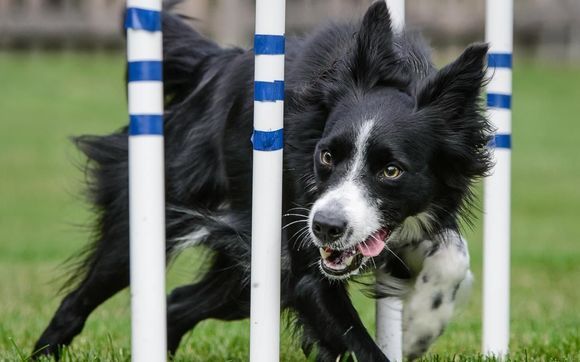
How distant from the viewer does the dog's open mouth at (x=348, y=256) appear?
377 cm

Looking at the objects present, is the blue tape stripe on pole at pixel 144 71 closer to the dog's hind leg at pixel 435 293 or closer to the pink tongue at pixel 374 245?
the pink tongue at pixel 374 245

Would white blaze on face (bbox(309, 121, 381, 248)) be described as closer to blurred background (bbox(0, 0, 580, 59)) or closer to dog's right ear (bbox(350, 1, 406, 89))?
dog's right ear (bbox(350, 1, 406, 89))

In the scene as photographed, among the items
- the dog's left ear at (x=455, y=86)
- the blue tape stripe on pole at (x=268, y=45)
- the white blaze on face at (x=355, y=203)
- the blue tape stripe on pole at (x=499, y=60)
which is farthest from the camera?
the blue tape stripe on pole at (x=499, y=60)

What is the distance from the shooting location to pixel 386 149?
3805 mm

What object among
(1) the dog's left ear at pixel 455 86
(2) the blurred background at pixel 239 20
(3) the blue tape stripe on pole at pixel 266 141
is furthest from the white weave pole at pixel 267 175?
(2) the blurred background at pixel 239 20

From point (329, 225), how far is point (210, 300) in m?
1.58

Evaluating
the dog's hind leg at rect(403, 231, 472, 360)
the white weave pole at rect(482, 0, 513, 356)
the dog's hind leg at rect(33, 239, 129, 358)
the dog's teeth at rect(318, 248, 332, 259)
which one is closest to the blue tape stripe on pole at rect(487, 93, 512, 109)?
the white weave pole at rect(482, 0, 513, 356)

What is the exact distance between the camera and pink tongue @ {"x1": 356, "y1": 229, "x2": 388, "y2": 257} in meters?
3.75

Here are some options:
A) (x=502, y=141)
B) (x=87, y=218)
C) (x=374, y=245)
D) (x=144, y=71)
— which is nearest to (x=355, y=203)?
(x=374, y=245)

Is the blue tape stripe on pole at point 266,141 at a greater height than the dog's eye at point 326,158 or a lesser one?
greater

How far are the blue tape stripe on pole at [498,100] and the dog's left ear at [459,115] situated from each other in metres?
0.53

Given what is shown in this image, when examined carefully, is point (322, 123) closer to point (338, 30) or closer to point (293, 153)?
point (293, 153)

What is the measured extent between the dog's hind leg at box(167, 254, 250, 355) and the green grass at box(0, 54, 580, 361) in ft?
0.34

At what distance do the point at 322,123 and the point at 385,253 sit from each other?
57 cm
